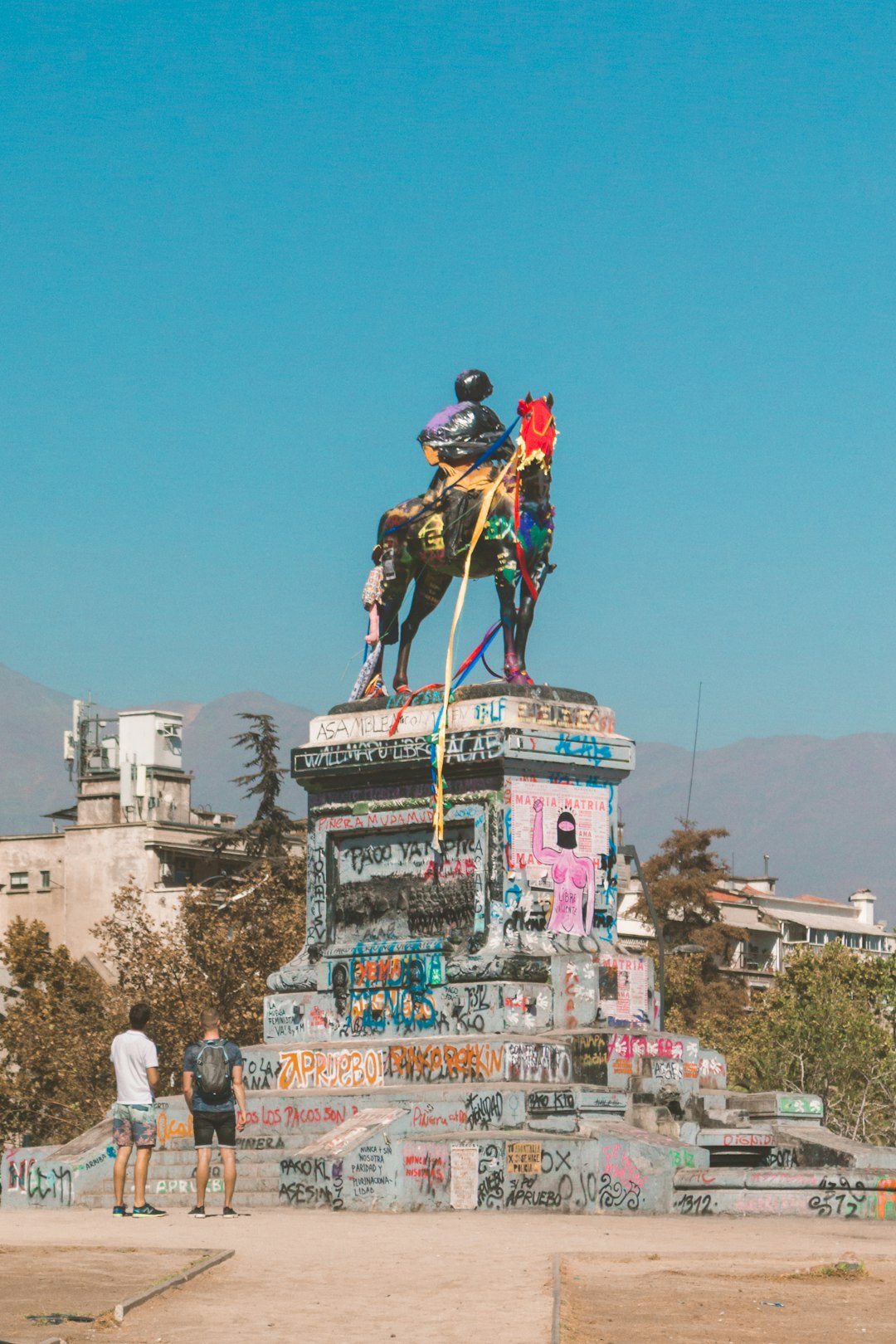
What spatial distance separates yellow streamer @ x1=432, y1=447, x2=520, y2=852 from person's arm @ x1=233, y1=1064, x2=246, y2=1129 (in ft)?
21.1

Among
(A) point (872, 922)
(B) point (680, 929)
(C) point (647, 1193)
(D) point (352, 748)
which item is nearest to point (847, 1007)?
(B) point (680, 929)

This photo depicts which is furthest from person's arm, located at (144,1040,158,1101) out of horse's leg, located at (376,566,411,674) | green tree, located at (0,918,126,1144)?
green tree, located at (0,918,126,1144)

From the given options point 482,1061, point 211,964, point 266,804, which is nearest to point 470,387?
point 482,1061

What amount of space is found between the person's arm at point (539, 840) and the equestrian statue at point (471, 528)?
60.3 inches

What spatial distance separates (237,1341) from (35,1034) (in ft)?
141

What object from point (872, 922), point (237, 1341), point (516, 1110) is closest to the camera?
point (237, 1341)

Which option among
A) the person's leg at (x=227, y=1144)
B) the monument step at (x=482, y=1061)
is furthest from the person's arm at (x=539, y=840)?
the person's leg at (x=227, y=1144)

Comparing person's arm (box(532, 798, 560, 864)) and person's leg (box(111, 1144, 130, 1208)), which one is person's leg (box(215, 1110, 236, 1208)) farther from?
person's arm (box(532, 798, 560, 864))

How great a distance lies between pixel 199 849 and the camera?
89.3 m

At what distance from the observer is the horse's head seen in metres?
26.9

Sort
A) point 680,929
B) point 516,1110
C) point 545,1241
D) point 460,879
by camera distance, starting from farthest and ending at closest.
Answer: point 680,929 → point 460,879 → point 516,1110 → point 545,1241

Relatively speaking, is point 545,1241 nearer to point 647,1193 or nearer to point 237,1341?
point 647,1193

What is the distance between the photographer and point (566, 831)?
2597 centimetres

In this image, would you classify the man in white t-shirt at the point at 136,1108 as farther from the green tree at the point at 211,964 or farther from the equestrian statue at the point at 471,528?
the green tree at the point at 211,964
